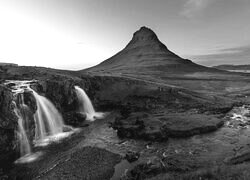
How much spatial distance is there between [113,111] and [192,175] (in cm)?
4031

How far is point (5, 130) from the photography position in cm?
2680

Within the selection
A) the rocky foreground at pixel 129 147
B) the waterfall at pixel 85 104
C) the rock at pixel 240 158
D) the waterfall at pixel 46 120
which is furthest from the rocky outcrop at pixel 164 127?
the waterfall at pixel 85 104

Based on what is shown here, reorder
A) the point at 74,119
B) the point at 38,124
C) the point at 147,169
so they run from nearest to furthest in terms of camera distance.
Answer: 1. the point at 147,169
2. the point at 38,124
3. the point at 74,119

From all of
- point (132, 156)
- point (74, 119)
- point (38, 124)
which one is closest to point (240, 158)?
point (132, 156)

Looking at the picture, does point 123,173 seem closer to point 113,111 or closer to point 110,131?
point 110,131

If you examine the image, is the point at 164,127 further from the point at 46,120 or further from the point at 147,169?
the point at 46,120

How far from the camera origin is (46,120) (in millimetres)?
37531

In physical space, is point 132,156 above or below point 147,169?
below

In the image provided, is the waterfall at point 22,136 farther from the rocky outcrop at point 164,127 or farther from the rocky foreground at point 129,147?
the rocky outcrop at point 164,127

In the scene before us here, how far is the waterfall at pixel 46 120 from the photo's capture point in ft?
114

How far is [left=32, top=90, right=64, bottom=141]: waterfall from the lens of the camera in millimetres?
34750

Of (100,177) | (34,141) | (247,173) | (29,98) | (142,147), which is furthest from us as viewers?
(29,98)

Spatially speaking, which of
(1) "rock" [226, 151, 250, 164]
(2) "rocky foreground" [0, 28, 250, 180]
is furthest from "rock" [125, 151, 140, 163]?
(1) "rock" [226, 151, 250, 164]

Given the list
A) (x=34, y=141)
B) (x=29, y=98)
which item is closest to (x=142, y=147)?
(x=34, y=141)
